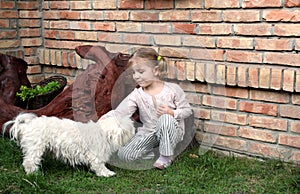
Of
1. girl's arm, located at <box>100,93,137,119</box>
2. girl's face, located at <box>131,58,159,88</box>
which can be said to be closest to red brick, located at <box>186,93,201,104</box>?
girl's face, located at <box>131,58,159,88</box>

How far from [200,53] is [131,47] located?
843 mm

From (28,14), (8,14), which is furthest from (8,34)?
(28,14)

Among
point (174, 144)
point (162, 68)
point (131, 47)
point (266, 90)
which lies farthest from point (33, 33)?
point (266, 90)

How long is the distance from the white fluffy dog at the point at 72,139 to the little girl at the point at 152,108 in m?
0.27

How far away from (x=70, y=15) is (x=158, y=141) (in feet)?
7.04

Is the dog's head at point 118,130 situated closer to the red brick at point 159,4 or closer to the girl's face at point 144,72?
the girl's face at point 144,72

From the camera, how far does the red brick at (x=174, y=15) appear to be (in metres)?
4.50

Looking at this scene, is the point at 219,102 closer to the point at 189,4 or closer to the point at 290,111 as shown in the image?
the point at 290,111

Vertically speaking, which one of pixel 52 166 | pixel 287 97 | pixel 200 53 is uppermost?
pixel 200 53

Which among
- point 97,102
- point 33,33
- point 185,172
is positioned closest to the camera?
point 185,172

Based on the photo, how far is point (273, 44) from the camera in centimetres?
394

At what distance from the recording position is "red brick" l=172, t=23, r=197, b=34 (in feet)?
14.7

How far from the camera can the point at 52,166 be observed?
13.7 ft

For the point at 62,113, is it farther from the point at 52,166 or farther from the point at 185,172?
the point at 185,172
